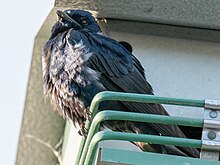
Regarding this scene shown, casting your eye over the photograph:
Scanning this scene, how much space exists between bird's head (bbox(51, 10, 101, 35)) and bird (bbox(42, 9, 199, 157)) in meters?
0.07

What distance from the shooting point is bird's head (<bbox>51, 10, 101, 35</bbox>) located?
4172 millimetres

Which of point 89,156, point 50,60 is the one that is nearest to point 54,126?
point 50,60

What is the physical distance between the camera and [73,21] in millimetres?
4211

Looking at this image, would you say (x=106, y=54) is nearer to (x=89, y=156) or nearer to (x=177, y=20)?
(x=177, y=20)

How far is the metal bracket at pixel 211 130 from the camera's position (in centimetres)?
318

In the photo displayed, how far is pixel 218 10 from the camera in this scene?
402 centimetres

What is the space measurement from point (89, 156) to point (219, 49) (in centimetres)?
106

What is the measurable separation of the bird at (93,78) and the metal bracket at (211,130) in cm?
57

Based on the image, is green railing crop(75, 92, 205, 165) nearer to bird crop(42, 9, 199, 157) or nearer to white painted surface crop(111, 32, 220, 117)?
bird crop(42, 9, 199, 157)

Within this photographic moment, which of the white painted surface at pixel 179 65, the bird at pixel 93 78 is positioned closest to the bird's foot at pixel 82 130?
the bird at pixel 93 78

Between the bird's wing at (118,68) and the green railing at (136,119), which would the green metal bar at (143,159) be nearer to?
Answer: the green railing at (136,119)

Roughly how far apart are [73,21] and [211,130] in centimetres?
115

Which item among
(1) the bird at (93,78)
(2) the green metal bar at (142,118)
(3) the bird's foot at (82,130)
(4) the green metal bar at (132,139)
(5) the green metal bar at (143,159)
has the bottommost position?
(3) the bird's foot at (82,130)

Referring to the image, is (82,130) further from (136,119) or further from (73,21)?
(136,119)
